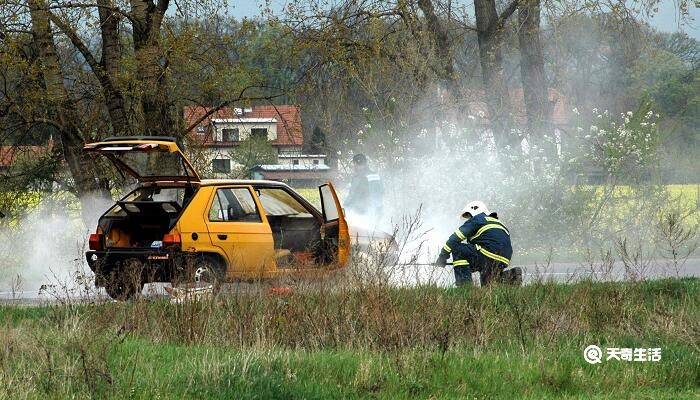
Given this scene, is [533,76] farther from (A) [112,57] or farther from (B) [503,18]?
(A) [112,57]

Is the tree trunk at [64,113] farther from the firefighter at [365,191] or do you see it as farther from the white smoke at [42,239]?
the firefighter at [365,191]

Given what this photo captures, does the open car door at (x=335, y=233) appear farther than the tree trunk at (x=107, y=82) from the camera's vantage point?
No

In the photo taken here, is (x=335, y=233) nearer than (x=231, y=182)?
No

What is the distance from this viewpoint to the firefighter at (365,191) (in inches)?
803

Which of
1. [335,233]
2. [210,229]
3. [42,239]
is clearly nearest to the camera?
[210,229]

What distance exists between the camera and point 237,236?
49.1ft

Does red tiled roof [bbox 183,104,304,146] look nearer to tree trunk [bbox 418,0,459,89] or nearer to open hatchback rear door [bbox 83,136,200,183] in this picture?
tree trunk [bbox 418,0,459,89]

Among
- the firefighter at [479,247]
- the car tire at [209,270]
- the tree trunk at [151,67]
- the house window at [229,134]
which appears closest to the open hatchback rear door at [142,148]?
the car tire at [209,270]

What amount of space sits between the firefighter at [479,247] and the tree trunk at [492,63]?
13242 millimetres

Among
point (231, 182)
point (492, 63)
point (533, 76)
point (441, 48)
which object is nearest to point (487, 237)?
point (231, 182)

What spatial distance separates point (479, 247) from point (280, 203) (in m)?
3.02

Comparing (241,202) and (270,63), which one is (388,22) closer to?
(270,63)

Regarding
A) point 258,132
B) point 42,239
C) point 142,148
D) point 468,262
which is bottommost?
point 468,262

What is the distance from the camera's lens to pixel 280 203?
53.3 feet
